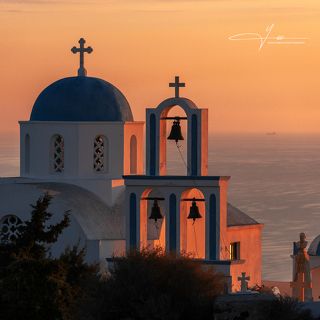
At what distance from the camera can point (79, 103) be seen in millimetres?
41094

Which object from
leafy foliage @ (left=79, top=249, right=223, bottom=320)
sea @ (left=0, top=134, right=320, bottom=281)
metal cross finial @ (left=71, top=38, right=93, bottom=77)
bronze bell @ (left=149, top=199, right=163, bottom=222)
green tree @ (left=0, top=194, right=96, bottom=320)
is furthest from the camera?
sea @ (left=0, top=134, right=320, bottom=281)

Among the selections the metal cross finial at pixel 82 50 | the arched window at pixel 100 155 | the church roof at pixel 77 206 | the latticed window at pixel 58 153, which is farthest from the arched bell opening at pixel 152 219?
the metal cross finial at pixel 82 50

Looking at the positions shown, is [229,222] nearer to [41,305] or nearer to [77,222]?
[77,222]

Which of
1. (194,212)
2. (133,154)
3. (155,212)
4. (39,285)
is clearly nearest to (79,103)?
(133,154)

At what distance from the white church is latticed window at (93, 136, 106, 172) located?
0.02 metres

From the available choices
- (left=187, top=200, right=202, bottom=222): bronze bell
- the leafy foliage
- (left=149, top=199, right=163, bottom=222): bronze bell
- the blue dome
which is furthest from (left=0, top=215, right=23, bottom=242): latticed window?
the leafy foliage

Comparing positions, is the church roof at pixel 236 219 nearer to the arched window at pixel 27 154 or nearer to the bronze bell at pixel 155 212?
the bronze bell at pixel 155 212

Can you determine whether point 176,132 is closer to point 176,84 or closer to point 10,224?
point 176,84

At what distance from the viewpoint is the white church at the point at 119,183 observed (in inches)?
1455

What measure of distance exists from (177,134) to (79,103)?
15.4ft

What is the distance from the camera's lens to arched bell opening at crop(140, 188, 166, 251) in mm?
37250

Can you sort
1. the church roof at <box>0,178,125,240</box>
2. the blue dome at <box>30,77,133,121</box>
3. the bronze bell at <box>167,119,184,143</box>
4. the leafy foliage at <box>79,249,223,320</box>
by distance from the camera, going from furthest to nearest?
1. the blue dome at <box>30,77,133,121</box>
2. the church roof at <box>0,178,125,240</box>
3. the bronze bell at <box>167,119,184,143</box>
4. the leafy foliage at <box>79,249,223,320</box>

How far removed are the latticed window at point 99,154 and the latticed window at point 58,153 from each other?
0.56m

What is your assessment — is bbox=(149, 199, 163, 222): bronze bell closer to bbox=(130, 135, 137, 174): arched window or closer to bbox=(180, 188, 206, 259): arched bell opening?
bbox=(180, 188, 206, 259): arched bell opening
